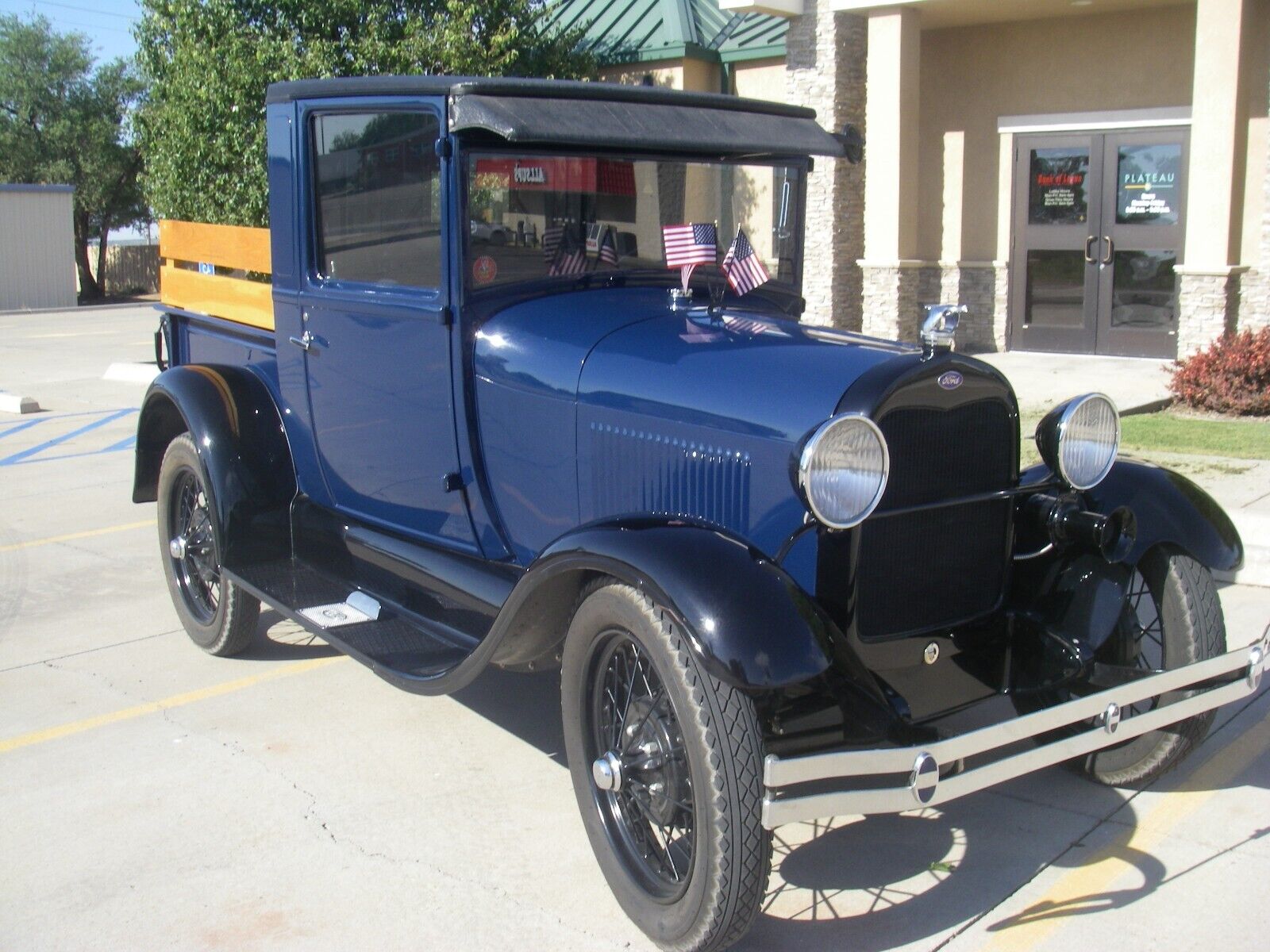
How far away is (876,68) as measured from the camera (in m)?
12.4

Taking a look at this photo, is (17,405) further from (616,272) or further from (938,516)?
(938,516)

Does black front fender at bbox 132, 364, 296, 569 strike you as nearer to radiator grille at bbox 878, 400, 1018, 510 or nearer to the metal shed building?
radiator grille at bbox 878, 400, 1018, 510

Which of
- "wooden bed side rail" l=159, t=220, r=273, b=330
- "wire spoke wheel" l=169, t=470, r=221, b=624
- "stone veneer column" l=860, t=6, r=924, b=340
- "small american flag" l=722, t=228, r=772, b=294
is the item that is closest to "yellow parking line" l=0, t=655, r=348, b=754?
"wire spoke wheel" l=169, t=470, r=221, b=624

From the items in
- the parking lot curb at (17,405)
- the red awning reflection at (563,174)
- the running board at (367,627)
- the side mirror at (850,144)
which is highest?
the side mirror at (850,144)

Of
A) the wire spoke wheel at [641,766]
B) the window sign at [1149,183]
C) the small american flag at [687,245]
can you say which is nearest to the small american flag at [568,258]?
the small american flag at [687,245]

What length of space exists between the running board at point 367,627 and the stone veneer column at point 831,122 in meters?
9.12

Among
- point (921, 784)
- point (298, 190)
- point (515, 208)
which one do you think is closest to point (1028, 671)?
point (921, 784)

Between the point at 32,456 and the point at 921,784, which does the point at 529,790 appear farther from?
the point at 32,456

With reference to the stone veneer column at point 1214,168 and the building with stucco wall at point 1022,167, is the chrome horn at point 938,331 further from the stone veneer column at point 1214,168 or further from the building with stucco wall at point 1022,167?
the building with stucco wall at point 1022,167

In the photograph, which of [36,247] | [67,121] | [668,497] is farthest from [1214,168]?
[67,121]

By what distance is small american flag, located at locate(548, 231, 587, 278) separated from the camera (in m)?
3.94

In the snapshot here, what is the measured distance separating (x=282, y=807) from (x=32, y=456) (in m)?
6.49

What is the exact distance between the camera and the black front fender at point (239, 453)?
4586 mm

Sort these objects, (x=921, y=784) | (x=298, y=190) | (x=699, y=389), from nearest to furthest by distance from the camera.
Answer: (x=921, y=784) < (x=699, y=389) < (x=298, y=190)
